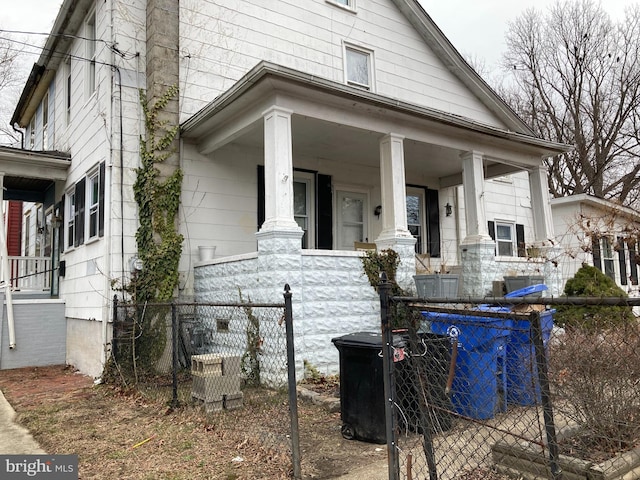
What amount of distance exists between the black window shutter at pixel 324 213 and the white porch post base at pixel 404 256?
1.95 metres

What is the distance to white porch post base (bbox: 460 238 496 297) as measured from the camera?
8.95 metres

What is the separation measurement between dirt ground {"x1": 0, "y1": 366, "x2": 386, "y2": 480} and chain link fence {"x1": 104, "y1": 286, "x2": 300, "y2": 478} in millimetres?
45

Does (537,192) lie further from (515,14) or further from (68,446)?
(515,14)

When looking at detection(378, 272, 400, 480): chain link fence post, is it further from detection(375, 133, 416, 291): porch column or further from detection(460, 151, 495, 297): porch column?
detection(460, 151, 495, 297): porch column

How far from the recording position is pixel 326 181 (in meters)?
9.88

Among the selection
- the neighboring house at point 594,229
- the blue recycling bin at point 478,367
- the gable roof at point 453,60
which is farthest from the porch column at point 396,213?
the neighboring house at point 594,229

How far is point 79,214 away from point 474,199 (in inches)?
304

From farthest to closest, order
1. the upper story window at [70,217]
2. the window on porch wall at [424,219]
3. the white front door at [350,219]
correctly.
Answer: the window on porch wall at [424,219] < the white front door at [350,219] < the upper story window at [70,217]

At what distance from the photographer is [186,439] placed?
175 inches

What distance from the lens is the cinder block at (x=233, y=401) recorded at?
529 cm

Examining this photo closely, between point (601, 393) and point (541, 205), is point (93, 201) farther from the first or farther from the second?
point (541, 205)

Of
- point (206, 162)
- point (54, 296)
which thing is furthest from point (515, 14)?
point (54, 296)

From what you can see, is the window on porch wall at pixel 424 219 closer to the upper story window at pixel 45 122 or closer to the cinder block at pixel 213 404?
the cinder block at pixel 213 404

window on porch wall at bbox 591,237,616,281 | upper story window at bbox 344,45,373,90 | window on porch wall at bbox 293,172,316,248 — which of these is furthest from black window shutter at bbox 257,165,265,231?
window on porch wall at bbox 591,237,616,281
